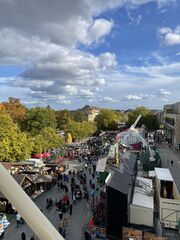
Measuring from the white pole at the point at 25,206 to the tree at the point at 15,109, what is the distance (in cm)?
7168

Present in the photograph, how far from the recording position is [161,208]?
2056 cm

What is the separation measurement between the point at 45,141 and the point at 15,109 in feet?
122

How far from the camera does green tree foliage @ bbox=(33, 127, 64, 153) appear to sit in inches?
1939

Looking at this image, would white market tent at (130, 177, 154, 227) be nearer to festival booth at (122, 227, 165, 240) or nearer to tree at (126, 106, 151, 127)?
festival booth at (122, 227, 165, 240)

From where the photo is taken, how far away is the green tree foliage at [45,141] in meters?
49.3

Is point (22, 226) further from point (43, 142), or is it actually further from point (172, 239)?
point (43, 142)

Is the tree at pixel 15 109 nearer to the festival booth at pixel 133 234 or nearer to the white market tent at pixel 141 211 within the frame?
the white market tent at pixel 141 211

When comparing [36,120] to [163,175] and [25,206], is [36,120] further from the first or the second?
[25,206]

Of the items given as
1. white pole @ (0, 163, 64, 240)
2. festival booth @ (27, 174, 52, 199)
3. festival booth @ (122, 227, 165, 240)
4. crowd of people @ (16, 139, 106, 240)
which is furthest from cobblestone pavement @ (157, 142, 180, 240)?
white pole @ (0, 163, 64, 240)

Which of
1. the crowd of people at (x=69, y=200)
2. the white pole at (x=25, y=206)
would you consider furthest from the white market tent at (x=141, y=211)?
the white pole at (x=25, y=206)

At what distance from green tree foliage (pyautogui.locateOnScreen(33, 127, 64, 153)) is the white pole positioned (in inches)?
1807

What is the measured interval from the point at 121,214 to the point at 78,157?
32.7 meters

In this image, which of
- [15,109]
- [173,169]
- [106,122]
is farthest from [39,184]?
[106,122]

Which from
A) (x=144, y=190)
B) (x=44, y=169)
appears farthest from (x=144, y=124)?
(x=144, y=190)
